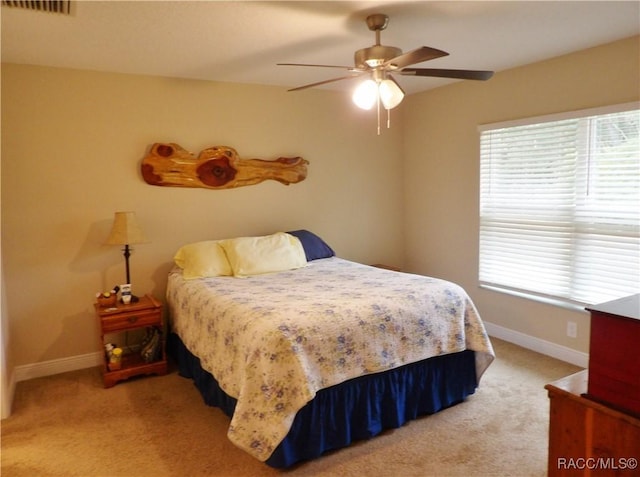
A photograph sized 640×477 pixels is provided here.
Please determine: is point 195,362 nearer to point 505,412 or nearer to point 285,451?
point 285,451

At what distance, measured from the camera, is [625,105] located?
290 centimetres

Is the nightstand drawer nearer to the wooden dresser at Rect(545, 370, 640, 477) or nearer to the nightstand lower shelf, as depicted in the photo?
the nightstand lower shelf

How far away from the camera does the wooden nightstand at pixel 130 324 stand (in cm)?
305

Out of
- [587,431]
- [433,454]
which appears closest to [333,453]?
[433,454]

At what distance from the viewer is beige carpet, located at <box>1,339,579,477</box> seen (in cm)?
217

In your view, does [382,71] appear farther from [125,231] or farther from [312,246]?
[125,231]

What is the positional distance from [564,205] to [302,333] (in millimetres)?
2373

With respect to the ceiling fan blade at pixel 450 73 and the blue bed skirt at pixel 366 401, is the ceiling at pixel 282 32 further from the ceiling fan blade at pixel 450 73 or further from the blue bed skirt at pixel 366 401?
the blue bed skirt at pixel 366 401

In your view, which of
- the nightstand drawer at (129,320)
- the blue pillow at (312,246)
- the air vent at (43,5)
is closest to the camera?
the air vent at (43,5)

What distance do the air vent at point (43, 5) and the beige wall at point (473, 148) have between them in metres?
3.15

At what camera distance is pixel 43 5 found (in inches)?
86.2

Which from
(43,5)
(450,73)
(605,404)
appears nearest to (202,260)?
(43,5)

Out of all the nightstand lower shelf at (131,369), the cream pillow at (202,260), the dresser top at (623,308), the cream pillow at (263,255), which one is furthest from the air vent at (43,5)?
the dresser top at (623,308)

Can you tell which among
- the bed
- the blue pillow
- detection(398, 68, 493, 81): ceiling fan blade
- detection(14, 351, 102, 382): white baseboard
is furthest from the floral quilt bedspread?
detection(398, 68, 493, 81): ceiling fan blade
